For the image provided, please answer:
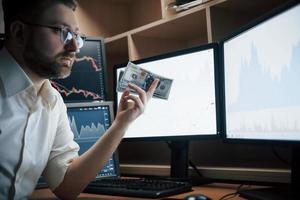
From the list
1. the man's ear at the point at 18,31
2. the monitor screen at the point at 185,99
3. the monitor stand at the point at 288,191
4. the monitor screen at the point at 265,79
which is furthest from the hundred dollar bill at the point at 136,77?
the monitor stand at the point at 288,191

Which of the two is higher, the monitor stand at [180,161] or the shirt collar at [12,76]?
the shirt collar at [12,76]

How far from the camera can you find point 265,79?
0.99 m

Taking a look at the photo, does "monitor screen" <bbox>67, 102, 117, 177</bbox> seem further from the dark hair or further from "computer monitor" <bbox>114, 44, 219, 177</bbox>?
the dark hair

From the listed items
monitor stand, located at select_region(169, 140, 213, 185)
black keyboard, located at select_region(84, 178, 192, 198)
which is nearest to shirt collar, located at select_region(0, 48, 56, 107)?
black keyboard, located at select_region(84, 178, 192, 198)

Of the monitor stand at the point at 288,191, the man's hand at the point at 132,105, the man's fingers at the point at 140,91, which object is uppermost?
the man's fingers at the point at 140,91

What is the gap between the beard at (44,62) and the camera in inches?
48.2

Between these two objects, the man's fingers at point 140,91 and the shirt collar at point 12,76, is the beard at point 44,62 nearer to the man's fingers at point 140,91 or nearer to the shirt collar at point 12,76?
the shirt collar at point 12,76

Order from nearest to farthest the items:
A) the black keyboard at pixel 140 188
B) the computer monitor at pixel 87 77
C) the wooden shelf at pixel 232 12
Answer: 1. the black keyboard at pixel 140 188
2. the wooden shelf at pixel 232 12
3. the computer monitor at pixel 87 77

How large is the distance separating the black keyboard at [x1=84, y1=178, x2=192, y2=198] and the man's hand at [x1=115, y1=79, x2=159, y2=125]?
211mm

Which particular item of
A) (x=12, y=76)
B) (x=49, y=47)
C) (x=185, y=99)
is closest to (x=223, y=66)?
(x=185, y=99)

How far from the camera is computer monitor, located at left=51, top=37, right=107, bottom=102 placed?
1.69 metres

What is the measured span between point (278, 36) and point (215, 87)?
373mm

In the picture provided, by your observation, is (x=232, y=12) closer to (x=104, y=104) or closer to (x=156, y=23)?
(x=156, y=23)

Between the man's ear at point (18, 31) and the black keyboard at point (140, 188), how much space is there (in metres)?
0.56
